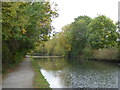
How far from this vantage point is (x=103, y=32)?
46.1 m

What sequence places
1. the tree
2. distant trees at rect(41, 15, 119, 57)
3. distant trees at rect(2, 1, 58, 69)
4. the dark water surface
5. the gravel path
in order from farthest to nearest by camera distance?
distant trees at rect(41, 15, 119, 57) < the tree < the dark water surface < distant trees at rect(2, 1, 58, 69) < the gravel path

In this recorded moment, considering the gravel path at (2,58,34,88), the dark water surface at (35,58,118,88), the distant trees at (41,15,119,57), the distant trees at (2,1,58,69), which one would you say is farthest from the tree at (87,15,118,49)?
the gravel path at (2,58,34,88)

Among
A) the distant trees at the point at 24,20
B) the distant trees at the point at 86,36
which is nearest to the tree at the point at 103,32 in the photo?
the distant trees at the point at 86,36

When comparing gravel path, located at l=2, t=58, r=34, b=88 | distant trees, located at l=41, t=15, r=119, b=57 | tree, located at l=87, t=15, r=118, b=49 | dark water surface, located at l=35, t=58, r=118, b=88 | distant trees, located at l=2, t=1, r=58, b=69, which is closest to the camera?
gravel path, located at l=2, t=58, r=34, b=88

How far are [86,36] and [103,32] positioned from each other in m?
6.76

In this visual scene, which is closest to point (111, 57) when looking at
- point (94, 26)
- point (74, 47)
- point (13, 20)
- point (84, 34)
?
point (94, 26)

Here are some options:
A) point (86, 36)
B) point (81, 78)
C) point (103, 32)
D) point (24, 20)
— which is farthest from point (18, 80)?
point (86, 36)

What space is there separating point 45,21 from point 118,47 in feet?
85.3

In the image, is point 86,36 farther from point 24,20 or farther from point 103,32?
point 24,20

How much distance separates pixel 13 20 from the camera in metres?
11.2

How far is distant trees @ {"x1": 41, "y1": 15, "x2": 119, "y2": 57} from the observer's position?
45531 millimetres

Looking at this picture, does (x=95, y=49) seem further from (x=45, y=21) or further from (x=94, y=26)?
(x=45, y=21)

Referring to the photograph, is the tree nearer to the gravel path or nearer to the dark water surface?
the dark water surface

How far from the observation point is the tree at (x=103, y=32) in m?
44.9
